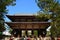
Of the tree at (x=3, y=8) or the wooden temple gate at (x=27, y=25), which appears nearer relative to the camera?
the tree at (x=3, y=8)

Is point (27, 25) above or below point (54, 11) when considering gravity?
below

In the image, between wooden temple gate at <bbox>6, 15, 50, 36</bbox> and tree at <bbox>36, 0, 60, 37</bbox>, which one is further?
wooden temple gate at <bbox>6, 15, 50, 36</bbox>

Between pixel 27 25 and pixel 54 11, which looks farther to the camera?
pixel 27 25

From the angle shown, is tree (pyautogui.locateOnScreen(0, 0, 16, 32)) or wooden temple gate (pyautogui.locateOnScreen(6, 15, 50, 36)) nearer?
tree (pyautogui.locateOnScreen(0, 0, 16, 32))

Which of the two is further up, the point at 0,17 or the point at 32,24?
the point at 0,17

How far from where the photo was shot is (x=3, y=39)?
Answer: 30.6 meters

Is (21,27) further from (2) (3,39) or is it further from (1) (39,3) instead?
(1) (39,3)

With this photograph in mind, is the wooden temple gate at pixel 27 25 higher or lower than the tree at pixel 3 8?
lower

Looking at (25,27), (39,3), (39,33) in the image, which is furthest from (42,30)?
(39,3)

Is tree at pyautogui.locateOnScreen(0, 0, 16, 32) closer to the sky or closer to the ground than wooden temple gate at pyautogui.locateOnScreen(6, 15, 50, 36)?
closer to the sky

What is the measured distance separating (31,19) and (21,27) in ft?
11.5

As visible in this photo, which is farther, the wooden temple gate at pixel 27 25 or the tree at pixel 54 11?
the wooden temple gate at pixel 27 25

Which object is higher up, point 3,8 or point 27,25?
point 3,8

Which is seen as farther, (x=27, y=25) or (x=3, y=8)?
(x=27, y=25)
